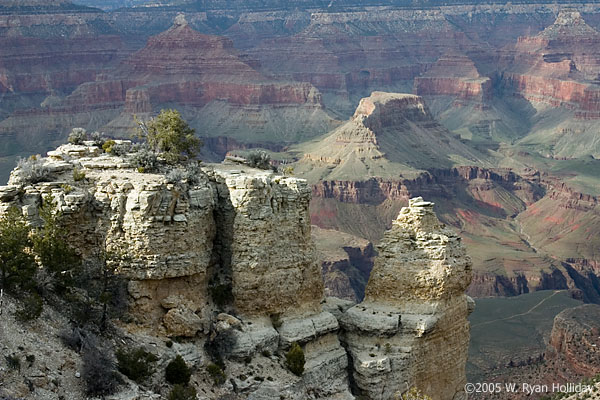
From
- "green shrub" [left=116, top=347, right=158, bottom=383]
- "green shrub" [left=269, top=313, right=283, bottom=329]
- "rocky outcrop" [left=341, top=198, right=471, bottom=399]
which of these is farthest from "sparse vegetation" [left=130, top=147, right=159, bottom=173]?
"rocky outcrop" [left=341, top=198, right=471, bottom=399]

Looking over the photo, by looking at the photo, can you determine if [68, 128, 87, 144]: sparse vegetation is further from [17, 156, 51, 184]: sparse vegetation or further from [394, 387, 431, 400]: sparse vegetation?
[394, 387, 431, 400]: sparse vegetation

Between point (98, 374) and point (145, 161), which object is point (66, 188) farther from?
point (98, 374)

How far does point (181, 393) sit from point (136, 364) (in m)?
1.92

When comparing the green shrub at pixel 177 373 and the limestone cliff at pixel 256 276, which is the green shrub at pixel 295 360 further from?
the green shrub at pixel 177 373

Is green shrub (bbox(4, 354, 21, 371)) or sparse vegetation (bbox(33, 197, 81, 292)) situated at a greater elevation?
sparse vegetation (bbox(33, 197, 81, 292))

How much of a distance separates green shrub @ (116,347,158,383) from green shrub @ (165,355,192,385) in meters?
0.65

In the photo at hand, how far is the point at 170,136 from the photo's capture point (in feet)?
144

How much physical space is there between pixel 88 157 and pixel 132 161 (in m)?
2.58

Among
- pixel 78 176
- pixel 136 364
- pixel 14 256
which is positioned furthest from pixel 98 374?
pixel 78 176

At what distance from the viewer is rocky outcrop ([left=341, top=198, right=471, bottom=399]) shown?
4162 cm

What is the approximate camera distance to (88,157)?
42.1 m

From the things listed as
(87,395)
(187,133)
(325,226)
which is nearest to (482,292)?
(325,226)

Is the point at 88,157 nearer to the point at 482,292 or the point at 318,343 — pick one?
the point at 318,343

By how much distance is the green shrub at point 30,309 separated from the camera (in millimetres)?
33750
